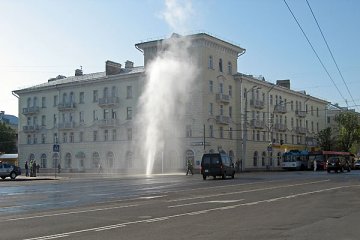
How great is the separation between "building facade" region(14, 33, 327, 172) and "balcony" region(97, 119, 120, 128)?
16 centimetres

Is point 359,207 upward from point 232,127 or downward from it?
downward

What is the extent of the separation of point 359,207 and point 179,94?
52192 mm

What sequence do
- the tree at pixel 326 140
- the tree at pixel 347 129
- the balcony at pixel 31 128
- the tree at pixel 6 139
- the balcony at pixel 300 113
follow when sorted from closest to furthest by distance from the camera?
the balcony at pixel 31 128
the balcony at pixel 300 113
the tree at pixel 326 140
the tree at pixel 347 129
the tree at pixel 6 139

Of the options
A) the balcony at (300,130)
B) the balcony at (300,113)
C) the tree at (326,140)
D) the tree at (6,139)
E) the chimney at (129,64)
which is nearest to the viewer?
the chimney at (129,64)

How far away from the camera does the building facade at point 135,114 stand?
6750 centimetres

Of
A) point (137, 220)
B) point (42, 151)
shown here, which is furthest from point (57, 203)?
point (42, 151)

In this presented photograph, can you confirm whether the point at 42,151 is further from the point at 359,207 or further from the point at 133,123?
the point at 359,207

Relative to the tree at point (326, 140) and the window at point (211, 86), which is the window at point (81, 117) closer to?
the window at point (211, 86)

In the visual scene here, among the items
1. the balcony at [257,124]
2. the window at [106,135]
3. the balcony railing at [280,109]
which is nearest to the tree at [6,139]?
the window at [106,135]

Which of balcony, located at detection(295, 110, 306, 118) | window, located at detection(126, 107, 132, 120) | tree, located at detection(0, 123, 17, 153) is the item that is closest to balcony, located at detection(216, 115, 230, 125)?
window, located at detection(126, 107, 132, 120)

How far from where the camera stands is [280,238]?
9.42 metres

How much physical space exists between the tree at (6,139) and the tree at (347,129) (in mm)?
72965

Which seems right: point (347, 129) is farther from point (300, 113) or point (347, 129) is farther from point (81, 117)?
point (81, 117)

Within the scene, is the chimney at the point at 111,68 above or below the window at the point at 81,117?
above
